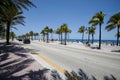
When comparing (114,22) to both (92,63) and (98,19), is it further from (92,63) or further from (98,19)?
(92,63)

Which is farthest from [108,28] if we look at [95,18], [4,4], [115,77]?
[115,77]

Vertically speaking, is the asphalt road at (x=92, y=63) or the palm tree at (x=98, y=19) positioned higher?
the palm tree at (x=98, y=19)

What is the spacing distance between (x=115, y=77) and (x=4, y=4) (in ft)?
43.3

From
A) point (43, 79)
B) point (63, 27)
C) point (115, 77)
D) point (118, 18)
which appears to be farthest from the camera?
point (63, 27)

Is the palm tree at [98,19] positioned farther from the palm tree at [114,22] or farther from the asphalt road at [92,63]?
the asphalt road at [92,63]

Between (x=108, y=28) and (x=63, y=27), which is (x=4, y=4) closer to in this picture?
(x=108, y=28)

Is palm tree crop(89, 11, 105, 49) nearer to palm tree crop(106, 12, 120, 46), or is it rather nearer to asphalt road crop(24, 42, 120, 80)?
palm tree crop(106, 12, 120, 46)

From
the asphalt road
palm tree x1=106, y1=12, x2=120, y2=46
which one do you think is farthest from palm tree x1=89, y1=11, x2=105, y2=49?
the asphalt road

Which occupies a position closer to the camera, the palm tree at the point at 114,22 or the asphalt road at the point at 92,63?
the asphalt road at the point at 92,63

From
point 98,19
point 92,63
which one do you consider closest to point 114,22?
point 98,19

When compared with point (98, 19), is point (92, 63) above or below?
below

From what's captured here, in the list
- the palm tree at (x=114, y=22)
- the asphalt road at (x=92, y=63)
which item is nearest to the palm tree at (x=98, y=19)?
the palm tree at (x=114, y=22)

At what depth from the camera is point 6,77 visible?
7.58 metres

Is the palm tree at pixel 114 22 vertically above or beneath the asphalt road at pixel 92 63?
above
